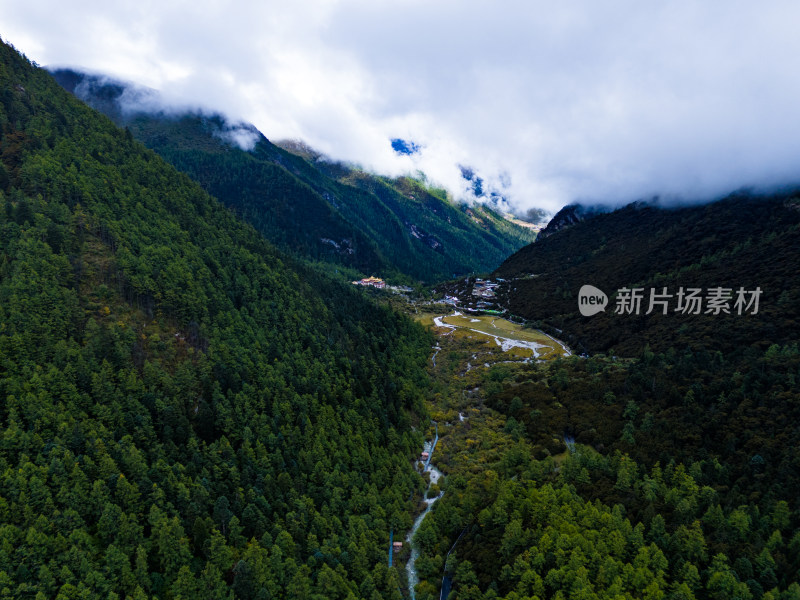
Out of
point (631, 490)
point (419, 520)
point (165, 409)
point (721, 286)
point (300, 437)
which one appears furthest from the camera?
point (721, 286)

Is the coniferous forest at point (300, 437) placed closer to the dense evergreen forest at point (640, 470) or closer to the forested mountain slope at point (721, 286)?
the dense evergreen forest at point (640, 470)

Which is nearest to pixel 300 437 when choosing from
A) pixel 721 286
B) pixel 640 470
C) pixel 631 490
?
pixel 631 490

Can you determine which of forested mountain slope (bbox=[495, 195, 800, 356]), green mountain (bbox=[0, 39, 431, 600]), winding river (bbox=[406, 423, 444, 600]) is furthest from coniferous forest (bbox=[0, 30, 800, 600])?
forested mountain slope (bbox=[495, 195, 800, 356])

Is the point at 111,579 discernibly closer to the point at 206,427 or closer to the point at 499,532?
the point at 206,427

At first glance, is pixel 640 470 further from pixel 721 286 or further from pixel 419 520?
pixel 721 286

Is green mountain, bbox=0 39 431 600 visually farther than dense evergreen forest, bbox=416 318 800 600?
No

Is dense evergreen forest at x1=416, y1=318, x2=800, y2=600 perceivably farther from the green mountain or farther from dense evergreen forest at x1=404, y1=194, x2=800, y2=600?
the green mountain

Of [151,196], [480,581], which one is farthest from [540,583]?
[151,196]

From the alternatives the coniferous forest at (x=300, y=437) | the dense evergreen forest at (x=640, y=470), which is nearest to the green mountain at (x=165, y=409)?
the coniferous forest at (x=300, y=437)
